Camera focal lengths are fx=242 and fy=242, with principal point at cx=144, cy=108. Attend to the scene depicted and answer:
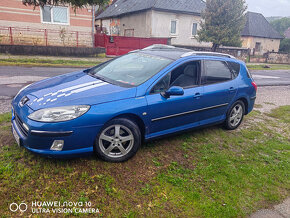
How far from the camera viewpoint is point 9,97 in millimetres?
6449

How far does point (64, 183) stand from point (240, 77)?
4.09 metres

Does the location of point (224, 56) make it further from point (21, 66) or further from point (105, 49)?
point (105, 49)

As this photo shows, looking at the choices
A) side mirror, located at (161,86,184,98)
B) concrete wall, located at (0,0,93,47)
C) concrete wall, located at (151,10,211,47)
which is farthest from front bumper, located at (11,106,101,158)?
concrete wall, located at (151,10,211,47)

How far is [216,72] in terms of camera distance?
4727mm

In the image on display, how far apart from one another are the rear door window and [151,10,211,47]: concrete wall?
20.9 meters

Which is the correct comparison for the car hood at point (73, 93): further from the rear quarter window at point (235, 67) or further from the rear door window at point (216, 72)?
the rear quarter window at point (235, 67)

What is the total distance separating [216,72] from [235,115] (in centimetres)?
116

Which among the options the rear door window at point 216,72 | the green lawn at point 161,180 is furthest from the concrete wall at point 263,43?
the green lawn at point 161,180

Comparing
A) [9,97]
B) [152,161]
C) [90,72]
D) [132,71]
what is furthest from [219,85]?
[9,97]

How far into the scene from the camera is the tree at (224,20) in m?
21.4

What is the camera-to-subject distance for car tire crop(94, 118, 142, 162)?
332cm

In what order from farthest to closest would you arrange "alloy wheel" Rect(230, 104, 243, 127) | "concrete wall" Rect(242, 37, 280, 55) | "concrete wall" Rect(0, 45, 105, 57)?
"concrete wall" Rect(242, 37, 280, 55)
"concrete wall" Rect(0, 45, 105, 57)
"alloy wheel" Rect(230, 104, 243, 127)

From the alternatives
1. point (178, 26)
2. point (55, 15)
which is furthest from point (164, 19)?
point (55, 15)

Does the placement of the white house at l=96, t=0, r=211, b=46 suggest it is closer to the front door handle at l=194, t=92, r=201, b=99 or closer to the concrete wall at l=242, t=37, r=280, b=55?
the concrete wall at l=242, t=37, r=280, b=55
